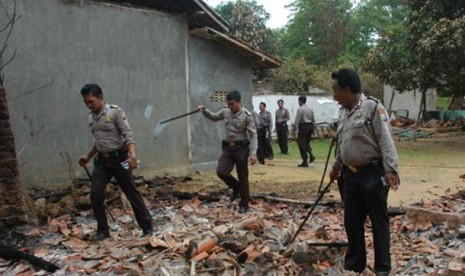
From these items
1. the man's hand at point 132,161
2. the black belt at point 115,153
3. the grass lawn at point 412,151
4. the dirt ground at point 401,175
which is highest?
the black belt at point 115,153

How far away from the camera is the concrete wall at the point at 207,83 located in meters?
12.2

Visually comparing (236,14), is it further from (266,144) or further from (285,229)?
(285,229)

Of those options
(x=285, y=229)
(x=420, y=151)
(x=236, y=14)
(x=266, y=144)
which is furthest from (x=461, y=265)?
(x=236, y=14)

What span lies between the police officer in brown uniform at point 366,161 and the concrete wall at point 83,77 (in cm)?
654

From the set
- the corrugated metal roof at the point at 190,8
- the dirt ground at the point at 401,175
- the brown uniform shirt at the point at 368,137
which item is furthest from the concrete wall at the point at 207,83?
the brown uniform shirt at the point at 368,137

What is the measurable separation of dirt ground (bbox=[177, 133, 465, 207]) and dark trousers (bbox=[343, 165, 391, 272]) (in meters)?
3.75

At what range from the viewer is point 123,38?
10547mm

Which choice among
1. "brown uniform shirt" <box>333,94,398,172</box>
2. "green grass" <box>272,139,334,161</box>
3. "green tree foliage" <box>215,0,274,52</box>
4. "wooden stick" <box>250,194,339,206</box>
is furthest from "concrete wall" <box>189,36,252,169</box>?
"green tree foliage" <box>215,0,274,52</box>

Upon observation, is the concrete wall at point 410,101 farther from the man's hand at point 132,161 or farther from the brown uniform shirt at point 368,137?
the brown uniform shirt at point 368,137

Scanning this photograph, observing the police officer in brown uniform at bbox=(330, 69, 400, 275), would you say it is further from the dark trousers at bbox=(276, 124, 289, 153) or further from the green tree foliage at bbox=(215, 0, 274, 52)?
the green tree foliage at bbox=(215, 0, 274, 52)

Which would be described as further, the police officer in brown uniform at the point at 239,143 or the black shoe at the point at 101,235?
the police officer in brown uniform at the point at 239,143

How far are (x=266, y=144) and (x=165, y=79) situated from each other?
508 centimetres

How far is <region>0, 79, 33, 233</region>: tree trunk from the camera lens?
20.5 ft

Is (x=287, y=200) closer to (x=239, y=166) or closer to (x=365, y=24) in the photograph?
(x=239, y=166)
